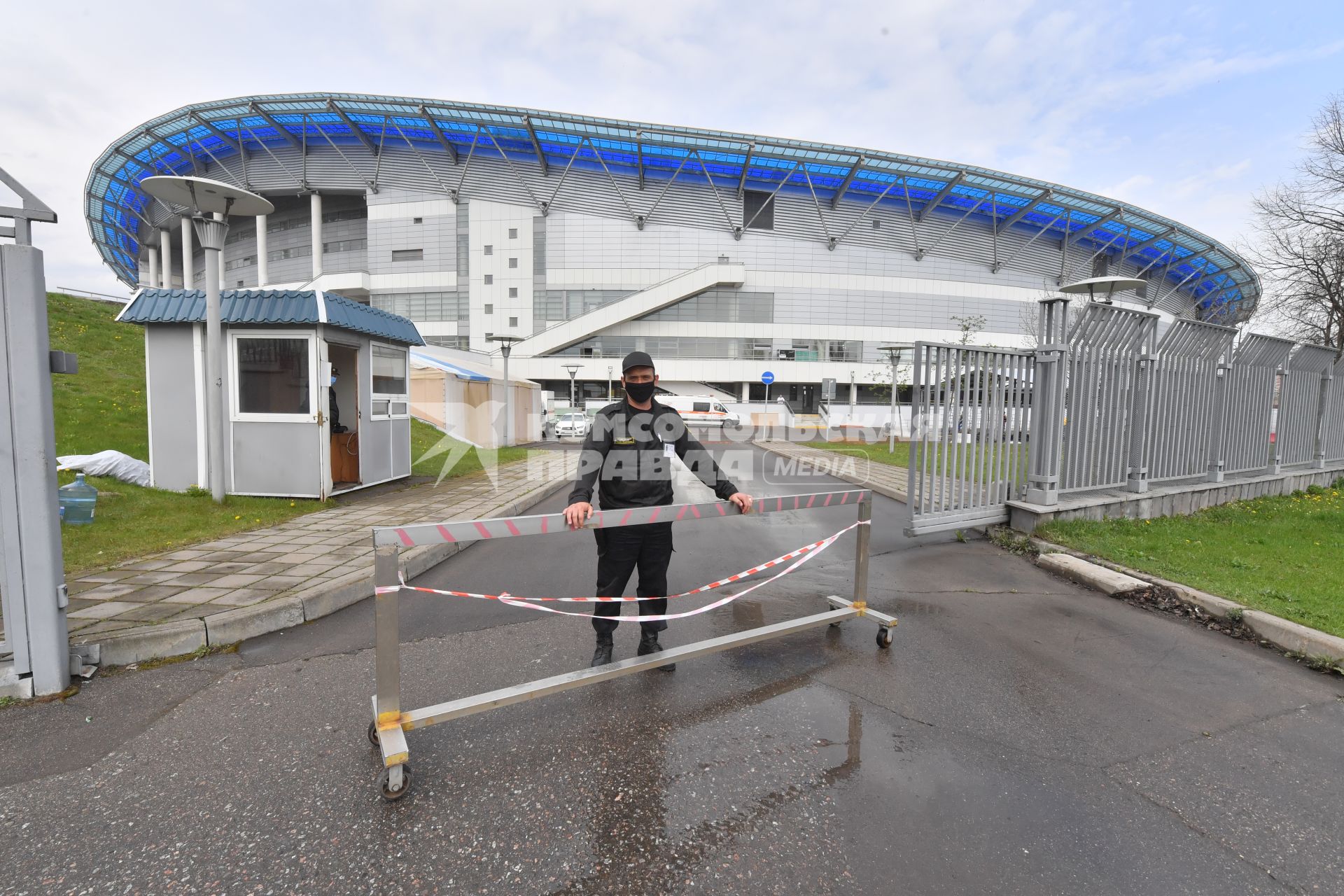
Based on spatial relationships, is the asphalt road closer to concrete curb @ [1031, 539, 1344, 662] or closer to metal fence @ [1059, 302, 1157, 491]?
concrete curb @ [1031, 539, 1344, 662]

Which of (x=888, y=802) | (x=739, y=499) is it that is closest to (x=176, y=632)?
(x=739, y=499)

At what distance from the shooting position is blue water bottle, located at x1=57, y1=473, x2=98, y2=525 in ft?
20.4

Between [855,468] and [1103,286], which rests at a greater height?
[1103,286]

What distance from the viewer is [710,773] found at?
264 centimetres

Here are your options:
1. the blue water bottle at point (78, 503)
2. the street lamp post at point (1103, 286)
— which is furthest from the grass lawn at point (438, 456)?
the street lamp post at point (1103, 286)

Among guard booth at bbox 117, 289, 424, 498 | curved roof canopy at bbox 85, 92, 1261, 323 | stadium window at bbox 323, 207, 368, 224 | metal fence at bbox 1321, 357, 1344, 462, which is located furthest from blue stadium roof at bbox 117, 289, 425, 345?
stadium window at bbox 323, 207, 368, 224

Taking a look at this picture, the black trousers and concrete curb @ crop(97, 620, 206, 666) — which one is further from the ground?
the black trousers

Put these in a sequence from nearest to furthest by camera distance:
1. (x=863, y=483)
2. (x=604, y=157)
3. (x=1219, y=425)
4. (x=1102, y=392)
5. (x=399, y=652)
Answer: (x=399, y=652)
(x=1102, y=392)
(x=1219, y=425)
(x=863, y=483)
(x=604, y=157)

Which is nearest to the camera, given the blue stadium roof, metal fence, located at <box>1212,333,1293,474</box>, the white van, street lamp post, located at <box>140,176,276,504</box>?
street lamp post, located at <box>140,176,276,504</box>

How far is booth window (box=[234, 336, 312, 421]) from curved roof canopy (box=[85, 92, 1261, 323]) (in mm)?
36799

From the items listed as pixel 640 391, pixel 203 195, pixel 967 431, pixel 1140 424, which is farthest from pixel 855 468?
pixel 203 195

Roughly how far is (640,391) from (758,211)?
45894mm

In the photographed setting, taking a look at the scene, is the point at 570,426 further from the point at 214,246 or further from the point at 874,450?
the point at 214,246

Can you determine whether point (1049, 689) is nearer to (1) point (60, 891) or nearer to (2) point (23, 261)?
(1) point (60, 891)
